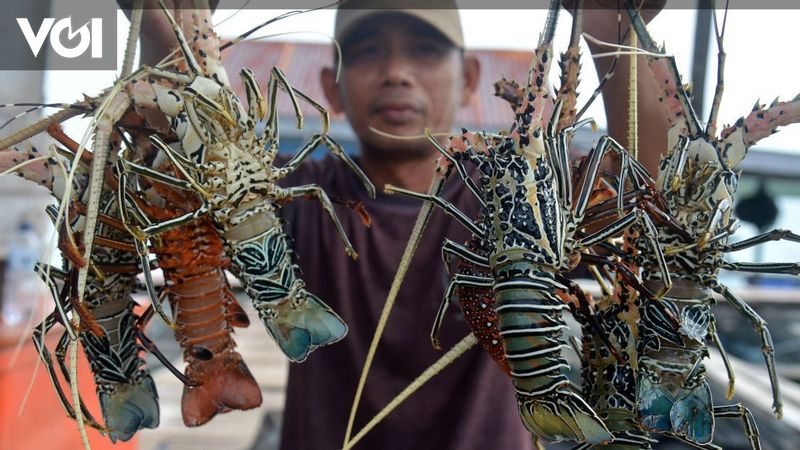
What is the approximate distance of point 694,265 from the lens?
819mm

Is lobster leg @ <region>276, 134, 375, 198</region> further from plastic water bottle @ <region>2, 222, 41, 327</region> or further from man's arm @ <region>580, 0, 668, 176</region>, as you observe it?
plastic water bottle @ <region>2, 222, 41, 327</region>

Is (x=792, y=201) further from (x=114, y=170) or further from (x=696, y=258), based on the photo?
(x=114, y=170)

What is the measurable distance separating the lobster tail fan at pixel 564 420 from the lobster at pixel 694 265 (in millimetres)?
136

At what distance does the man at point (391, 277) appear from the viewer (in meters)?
1.54

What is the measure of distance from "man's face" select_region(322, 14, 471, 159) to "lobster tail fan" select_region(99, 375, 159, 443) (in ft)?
3.16

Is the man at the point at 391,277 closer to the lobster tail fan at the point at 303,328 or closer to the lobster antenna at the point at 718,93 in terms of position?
the lobster tail fan at the point at 303,328

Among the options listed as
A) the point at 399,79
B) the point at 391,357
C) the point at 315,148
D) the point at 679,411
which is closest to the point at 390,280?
the point at 391,357

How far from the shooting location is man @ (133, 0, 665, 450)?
154 cm

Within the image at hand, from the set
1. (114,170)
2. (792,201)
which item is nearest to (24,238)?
(114,170)

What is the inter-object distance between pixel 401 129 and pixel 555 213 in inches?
33.0

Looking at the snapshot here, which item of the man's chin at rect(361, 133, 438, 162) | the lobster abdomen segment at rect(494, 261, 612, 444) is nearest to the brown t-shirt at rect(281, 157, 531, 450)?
the man's chin at rect(361, 133, 438, 162)

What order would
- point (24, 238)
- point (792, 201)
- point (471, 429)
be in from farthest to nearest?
point (792, 201)
point (24, 238)
point (471, 429)

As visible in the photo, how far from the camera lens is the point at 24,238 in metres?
2.93

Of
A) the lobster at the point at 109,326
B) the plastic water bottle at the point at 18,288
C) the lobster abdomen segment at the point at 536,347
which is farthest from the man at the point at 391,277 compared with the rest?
the plastic water bottle at the point at 18,288
